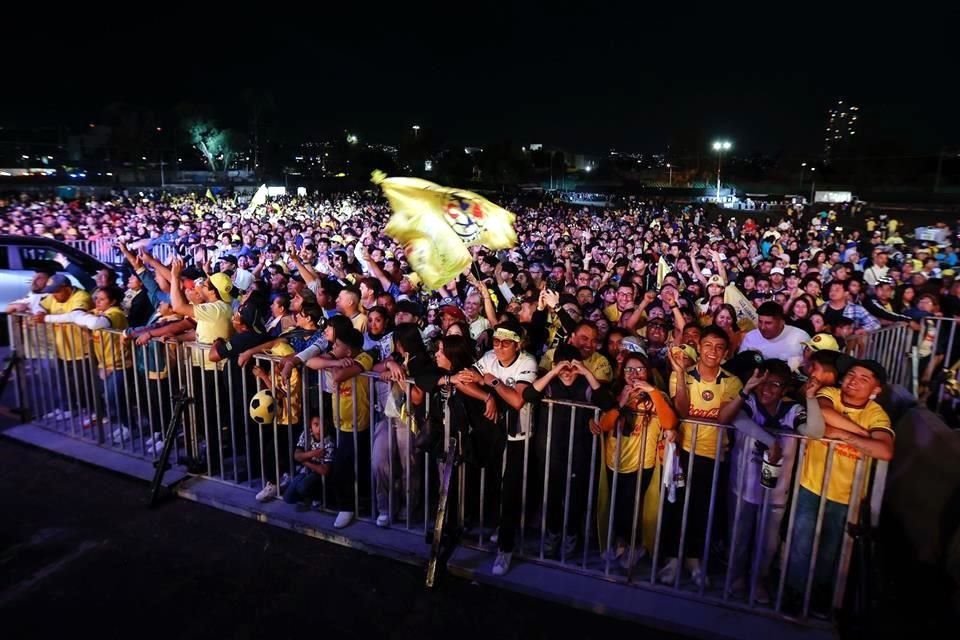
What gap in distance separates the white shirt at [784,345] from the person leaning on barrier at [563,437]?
2.18 meters

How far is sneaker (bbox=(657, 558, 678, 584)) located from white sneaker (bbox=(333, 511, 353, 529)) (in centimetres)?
228

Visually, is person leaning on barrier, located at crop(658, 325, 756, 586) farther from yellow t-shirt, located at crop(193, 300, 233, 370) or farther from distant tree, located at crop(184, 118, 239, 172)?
distant tree, located at crop(184, 118, 239, 172)

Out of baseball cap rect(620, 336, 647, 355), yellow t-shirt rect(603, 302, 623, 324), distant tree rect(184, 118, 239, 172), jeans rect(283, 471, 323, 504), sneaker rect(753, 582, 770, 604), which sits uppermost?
distant tree rect(184, 118, 239, 172)

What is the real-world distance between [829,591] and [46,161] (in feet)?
314

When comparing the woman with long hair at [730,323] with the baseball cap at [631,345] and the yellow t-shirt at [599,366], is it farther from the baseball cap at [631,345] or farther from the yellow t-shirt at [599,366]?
the yellow t-shirt at [599,366]

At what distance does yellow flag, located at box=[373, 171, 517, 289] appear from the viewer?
700 cm

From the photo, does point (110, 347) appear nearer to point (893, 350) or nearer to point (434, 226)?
point (434, 226)

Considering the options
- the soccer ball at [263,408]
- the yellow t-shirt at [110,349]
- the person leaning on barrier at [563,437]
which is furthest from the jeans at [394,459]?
the yellow t-shirt at [110,349]

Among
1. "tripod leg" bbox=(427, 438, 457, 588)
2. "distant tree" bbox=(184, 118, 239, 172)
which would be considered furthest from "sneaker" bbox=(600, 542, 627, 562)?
"distant tree" bbox=(184, 118, 239, 172)

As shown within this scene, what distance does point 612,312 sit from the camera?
316 inches

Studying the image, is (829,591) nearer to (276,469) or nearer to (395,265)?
(276,469)

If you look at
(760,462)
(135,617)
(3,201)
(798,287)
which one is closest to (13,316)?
(135,617)

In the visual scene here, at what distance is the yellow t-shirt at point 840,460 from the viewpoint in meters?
4.00

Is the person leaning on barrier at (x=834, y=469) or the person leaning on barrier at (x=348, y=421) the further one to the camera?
the person leaning on barrier at (x=348, y=421)
